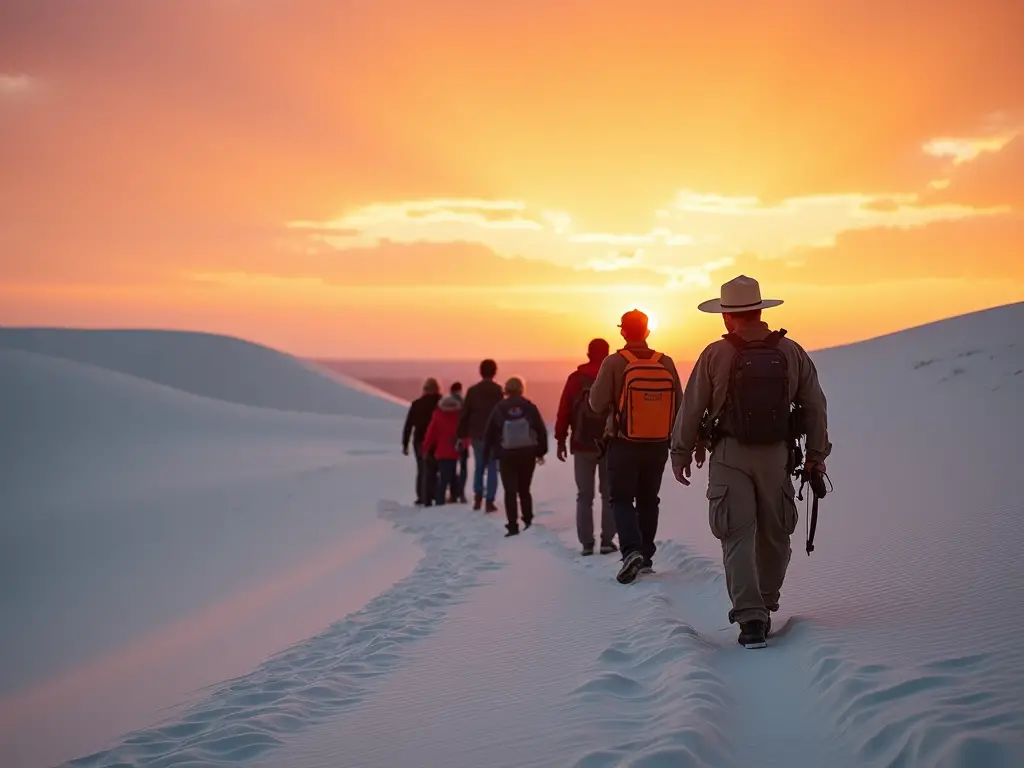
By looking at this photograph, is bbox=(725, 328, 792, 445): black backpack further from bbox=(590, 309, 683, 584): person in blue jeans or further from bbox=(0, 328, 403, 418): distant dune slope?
bbox=(0, 328, 403, 418): distant dune slope

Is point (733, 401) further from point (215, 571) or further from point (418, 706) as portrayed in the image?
point (215, 571)

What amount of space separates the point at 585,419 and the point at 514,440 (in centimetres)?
225

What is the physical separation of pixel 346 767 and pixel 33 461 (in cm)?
2311

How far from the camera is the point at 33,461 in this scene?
24.5 m

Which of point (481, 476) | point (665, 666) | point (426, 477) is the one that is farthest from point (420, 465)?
point (665, 666)

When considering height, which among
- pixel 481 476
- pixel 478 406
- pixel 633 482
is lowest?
pixel 481 476

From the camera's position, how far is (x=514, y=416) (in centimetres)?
1145

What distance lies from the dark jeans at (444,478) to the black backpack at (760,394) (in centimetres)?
1042

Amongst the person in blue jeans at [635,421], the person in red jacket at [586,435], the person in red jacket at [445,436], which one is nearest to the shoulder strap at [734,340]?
the person in blue jeans at [635,421]

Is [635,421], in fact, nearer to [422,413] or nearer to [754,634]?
[754,634]

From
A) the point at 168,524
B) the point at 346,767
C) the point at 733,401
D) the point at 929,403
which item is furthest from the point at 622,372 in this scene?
the point at 168,524

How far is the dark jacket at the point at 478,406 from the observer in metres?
14.0

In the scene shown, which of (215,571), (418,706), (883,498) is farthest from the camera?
(215,571)

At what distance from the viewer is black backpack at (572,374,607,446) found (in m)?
9.23
